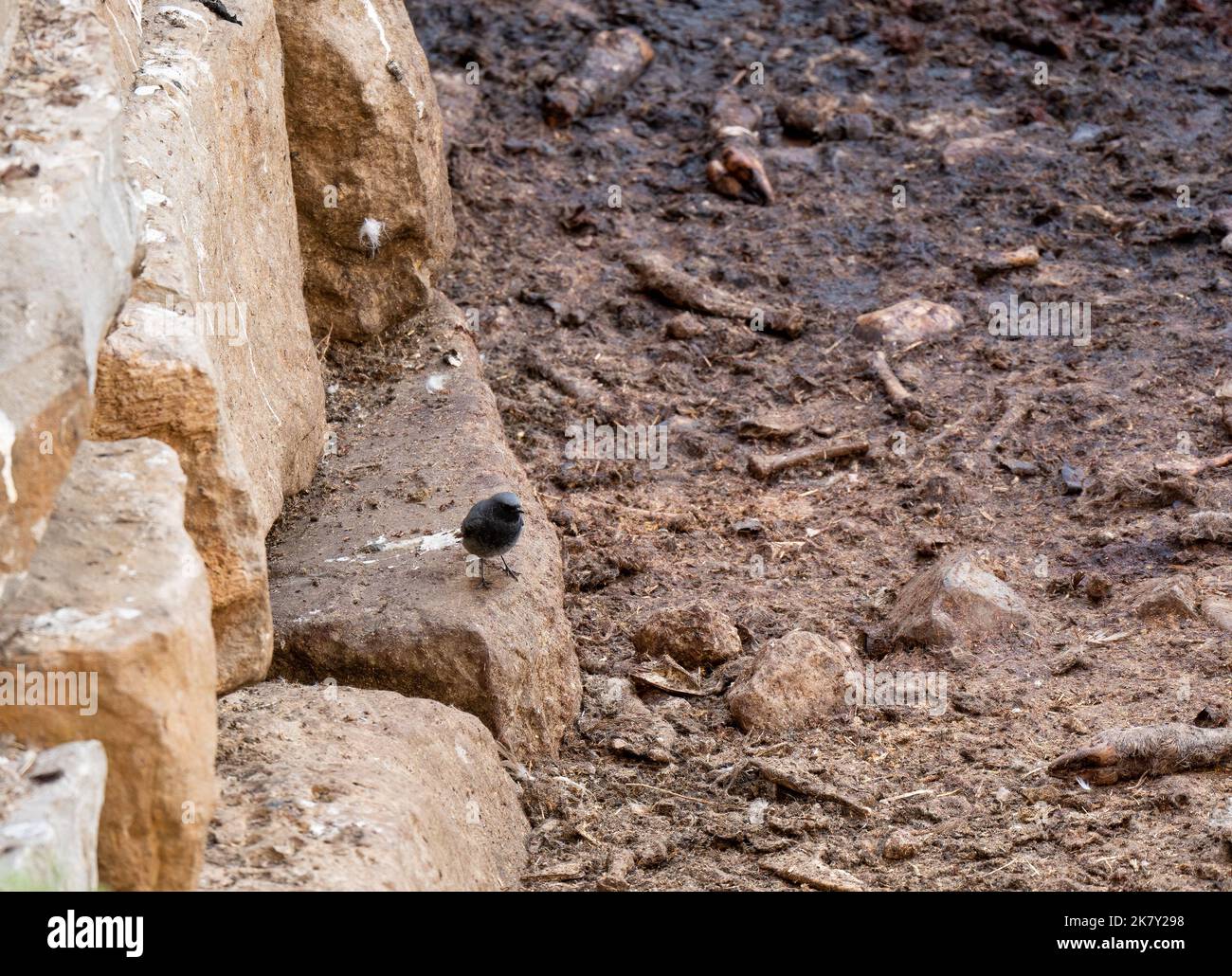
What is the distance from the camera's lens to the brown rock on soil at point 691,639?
188 inches

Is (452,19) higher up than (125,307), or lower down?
higher up

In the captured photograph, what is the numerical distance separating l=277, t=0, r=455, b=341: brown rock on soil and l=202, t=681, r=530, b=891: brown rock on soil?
261 centimetres

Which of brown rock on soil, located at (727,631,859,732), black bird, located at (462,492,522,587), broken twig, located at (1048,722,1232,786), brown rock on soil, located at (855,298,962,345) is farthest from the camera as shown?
brown rock on soil, located at (855,298,962,345)

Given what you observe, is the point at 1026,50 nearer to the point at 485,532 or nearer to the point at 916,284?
the point at 916,284

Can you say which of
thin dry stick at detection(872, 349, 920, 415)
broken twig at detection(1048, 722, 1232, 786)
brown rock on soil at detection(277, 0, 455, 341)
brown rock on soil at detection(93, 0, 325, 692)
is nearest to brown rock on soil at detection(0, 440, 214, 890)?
brown rock on soil at detection(93, 0, 325, 692)

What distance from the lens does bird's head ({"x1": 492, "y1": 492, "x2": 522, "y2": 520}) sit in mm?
4230

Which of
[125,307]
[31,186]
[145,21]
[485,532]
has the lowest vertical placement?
[485,532]

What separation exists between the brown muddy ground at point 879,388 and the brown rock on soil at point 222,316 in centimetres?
117

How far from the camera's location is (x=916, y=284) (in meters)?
7.12

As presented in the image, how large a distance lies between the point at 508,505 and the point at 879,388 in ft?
9.10

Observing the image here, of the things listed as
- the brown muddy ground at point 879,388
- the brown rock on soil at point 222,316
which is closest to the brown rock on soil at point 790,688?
the brown muddy ground at point 879,388

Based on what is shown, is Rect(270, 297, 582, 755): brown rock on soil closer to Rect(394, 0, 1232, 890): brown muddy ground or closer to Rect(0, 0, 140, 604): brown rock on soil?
Rect(394, 0, 1232, 890): brown muddy ground

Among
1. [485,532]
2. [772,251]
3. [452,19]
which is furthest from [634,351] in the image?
[452,19]

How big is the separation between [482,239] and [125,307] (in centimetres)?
410
